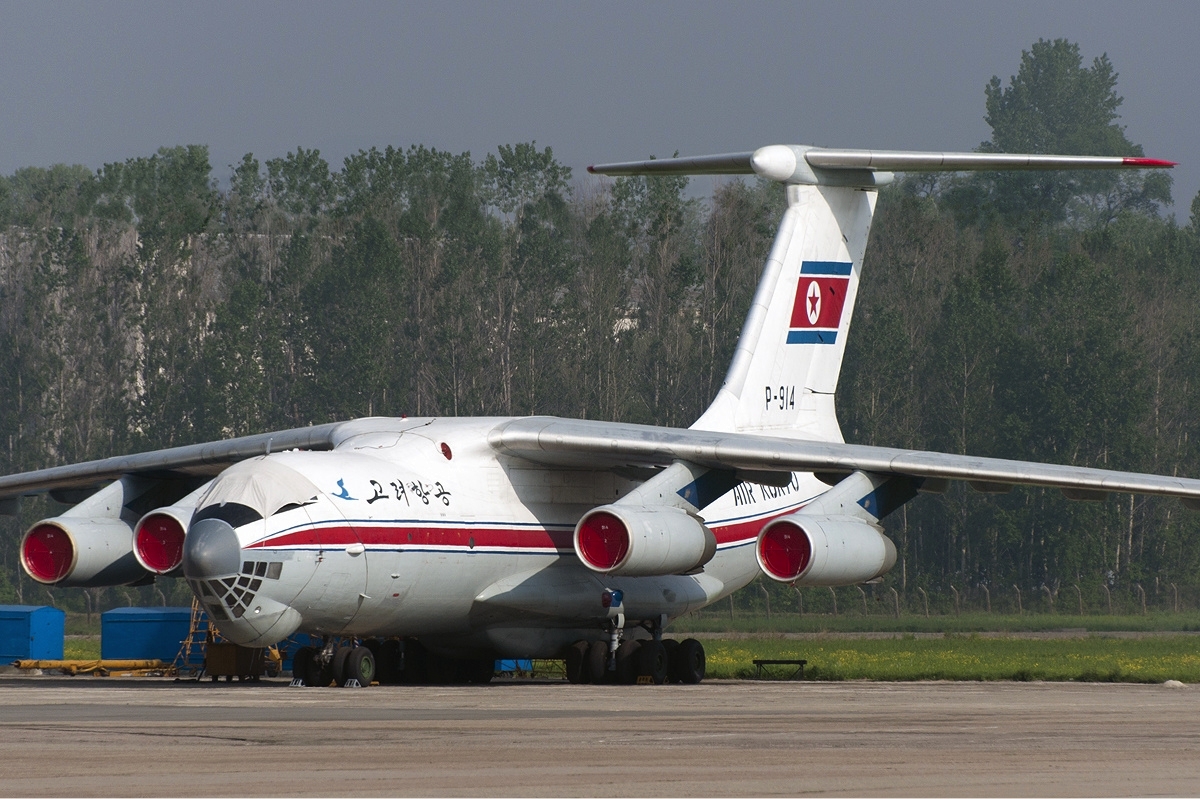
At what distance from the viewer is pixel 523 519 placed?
17.3 metres

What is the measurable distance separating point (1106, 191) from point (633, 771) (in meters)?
57.9

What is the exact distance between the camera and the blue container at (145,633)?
2042 centimetres

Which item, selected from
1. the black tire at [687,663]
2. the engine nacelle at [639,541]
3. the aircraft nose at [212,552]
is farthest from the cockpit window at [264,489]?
the black tire at [687,663]

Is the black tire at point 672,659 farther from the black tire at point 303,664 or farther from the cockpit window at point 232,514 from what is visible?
the cockpit window at point 232,514

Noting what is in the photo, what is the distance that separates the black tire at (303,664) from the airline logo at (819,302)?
7077 mm

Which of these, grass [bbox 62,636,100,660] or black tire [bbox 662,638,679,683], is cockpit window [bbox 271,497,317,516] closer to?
black tire [bbox 662,638,679,683]

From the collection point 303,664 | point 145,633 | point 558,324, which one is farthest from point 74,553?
point 558,324

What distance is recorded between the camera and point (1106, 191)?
62375 millimetres

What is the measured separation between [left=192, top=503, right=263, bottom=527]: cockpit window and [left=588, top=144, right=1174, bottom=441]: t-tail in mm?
6180

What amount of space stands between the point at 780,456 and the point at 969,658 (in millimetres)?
6005

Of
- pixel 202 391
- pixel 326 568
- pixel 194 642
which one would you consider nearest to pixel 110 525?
pixel 194 642

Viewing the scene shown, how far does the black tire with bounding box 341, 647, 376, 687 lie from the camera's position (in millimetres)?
16156

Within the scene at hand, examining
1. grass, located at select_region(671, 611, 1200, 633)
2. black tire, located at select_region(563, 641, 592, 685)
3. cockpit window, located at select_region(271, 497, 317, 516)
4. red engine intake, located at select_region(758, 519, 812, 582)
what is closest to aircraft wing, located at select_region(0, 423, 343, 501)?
cockpit window, located at select_region(271, 497, 317, 516)

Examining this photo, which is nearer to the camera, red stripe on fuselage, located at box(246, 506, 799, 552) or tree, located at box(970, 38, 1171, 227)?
red stripe on fuselage, located at box(246, 506, 799, 552)
